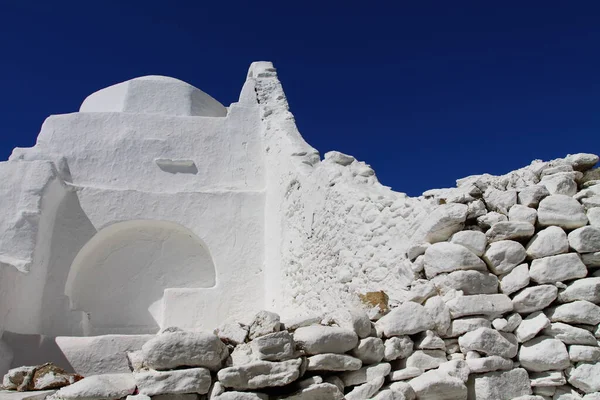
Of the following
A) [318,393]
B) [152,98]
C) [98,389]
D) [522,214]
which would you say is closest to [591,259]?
[522,214]

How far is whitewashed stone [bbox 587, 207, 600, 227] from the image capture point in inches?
135

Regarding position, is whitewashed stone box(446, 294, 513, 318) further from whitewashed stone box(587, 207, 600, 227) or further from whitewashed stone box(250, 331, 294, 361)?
whitewashed stone box(250, 331, 294, 361)

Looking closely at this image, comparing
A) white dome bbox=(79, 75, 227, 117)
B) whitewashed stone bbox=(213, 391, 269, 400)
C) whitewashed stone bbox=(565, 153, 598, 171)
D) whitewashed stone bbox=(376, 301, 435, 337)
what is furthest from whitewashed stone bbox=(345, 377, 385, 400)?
white dome bbox=(79, 75, 227, 117)

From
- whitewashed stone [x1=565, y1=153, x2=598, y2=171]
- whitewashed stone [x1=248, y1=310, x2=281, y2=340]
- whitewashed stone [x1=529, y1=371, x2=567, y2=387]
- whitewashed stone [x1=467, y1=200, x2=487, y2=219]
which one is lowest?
whitewashed stone [x1=529, y1=371, x2=567, y2=387]

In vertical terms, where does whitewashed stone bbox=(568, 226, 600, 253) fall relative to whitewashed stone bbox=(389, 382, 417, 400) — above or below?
above

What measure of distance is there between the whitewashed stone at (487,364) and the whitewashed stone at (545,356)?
15cm

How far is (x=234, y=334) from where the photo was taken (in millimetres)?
2973

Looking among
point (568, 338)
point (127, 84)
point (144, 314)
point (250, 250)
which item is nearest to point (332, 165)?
point (250, 250)

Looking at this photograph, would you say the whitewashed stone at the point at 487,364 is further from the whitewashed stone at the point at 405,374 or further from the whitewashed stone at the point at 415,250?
the whitewashed stone at the point at 415,250

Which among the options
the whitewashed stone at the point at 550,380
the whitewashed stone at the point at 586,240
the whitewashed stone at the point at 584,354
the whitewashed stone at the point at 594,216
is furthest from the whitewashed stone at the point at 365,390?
the whitewashed stone at the point at 594,216

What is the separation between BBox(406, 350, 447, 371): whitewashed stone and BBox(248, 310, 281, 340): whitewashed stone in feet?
2.68

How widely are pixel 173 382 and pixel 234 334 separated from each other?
0.45m

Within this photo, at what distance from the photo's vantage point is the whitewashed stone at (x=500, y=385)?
2988mm

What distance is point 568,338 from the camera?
3.16 metres
